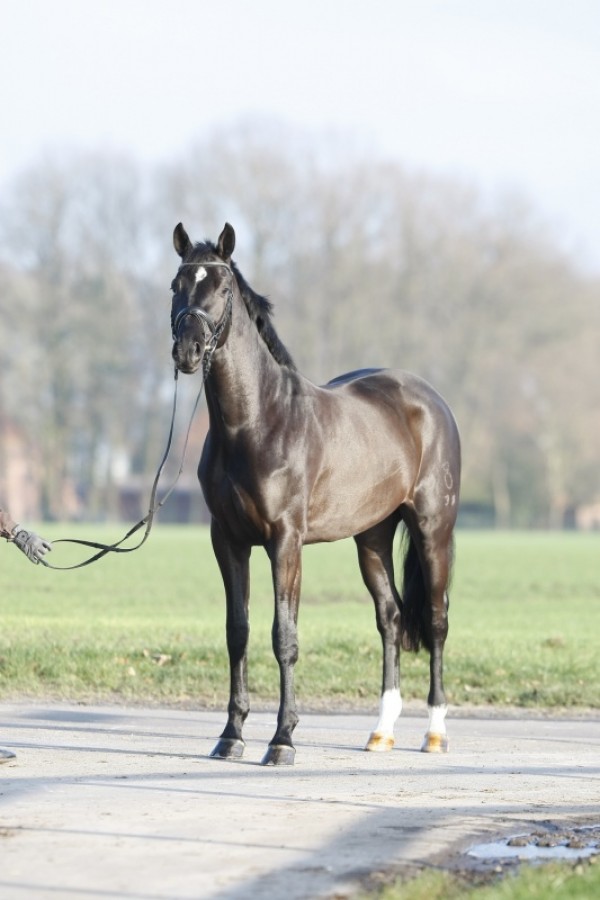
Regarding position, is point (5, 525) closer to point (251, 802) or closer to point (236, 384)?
point (236, 384)

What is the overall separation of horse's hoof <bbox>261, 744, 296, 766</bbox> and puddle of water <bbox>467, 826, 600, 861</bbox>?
2462mm

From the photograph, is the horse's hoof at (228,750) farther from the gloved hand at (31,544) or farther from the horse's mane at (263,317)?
the horse's mane at (263,317)

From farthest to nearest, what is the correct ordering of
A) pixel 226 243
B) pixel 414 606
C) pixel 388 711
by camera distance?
pixel 414 606
pixel 388 711
pixel 226 243

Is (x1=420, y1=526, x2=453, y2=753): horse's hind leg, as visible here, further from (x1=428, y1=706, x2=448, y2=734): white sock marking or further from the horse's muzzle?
the horse's muzzle

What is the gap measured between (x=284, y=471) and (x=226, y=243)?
4.54 feet

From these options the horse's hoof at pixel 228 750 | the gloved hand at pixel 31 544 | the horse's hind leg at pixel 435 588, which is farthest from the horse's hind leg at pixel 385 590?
the gloved hand at pixel 31 544

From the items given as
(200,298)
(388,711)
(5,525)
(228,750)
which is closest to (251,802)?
(228,750)

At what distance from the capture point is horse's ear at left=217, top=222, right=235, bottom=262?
9398 millimetres

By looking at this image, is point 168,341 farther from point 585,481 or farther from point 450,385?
point 585,481

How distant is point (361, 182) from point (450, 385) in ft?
37.1

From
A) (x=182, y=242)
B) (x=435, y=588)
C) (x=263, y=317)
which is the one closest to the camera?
(x=182, y=242)

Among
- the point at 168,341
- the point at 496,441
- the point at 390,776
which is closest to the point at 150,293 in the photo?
the point at 168,341

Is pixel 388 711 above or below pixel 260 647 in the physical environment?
above

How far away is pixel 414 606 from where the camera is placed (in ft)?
36.4
